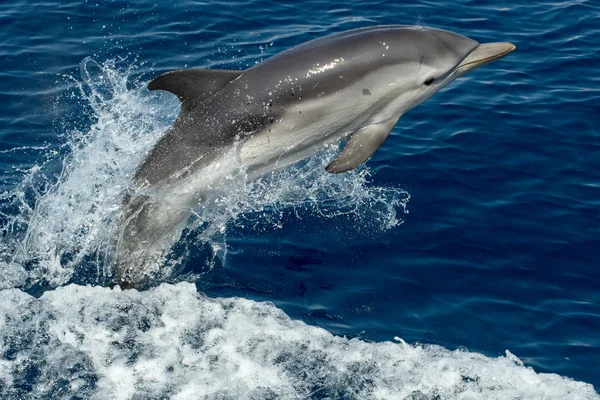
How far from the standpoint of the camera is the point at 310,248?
1143 centimetres

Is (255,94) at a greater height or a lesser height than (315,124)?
greater

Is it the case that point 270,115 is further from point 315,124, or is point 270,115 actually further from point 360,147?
point 360,147

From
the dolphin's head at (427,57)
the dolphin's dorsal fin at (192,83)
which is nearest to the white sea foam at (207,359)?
the dolphin's dorsal fin at (192,83)

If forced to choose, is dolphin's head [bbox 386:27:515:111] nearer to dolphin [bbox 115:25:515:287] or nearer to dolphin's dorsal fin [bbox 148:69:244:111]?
dolphin [bbox 115:25:515:287]

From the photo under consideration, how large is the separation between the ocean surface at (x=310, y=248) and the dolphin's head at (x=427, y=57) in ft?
6.66

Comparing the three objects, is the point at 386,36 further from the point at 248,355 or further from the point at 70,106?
the point at 70,106

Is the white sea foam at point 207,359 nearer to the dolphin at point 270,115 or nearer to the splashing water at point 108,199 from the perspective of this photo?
the splashing water at point 108,199

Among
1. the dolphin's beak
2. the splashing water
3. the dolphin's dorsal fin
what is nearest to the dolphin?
the dolphin's dorsal fin

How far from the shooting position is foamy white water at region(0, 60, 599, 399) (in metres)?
8.75

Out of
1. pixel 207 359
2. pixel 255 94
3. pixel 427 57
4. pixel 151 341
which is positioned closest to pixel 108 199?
pixel 151 341

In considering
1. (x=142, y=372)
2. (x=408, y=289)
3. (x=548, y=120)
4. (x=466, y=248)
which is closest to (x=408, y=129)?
(x=548, y=120)

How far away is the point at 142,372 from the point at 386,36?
15.9 feet

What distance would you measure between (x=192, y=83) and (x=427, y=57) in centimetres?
292

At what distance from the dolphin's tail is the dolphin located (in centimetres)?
1
